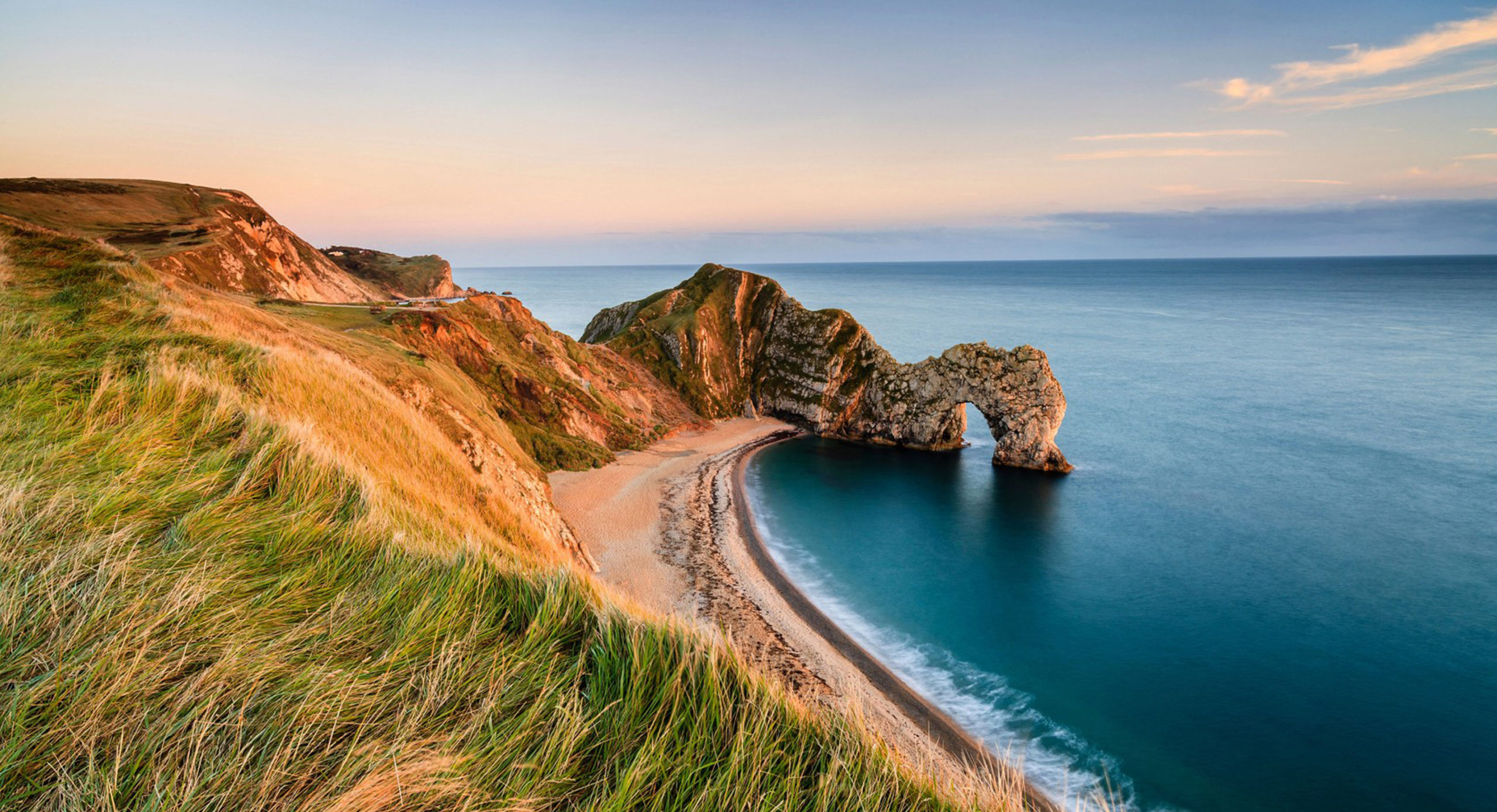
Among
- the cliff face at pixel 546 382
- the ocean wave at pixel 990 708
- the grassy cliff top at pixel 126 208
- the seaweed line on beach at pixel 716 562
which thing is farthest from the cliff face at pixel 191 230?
the ocean wave at pixel 990 708

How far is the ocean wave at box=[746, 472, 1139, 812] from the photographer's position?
20.9 m

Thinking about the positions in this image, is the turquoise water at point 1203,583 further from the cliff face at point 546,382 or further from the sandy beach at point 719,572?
the cliff face at point 546,382

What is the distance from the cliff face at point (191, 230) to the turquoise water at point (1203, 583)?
43.6 metres

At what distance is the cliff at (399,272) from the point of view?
96.4 m

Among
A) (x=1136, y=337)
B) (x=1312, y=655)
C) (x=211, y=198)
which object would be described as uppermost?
(x=211, y=198)

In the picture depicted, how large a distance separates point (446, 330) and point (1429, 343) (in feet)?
465

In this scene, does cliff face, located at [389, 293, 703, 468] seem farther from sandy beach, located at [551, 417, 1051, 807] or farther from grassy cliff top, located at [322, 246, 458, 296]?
grassy cliff top, located at [322, 246, 458, 296]

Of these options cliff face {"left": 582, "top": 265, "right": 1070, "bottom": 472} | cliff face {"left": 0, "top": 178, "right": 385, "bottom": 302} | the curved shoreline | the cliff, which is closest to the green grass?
the curved shoreline

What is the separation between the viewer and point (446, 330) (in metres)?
41.8

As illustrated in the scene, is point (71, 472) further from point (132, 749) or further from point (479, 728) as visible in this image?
point (479, 728)

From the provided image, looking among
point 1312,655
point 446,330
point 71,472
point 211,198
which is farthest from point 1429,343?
point 211,198

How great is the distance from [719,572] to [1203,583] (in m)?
27.3

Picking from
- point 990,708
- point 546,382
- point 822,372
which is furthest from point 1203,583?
point 546,382

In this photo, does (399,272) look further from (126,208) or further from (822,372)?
(822,372)
